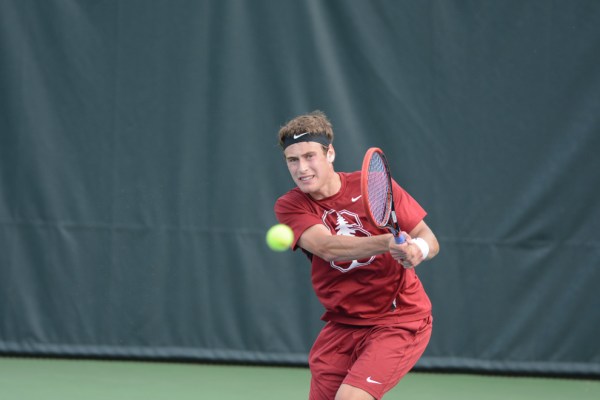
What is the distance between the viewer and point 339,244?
10.3 feet

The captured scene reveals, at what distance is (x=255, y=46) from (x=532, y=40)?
5.81ft

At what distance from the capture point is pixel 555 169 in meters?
5.36

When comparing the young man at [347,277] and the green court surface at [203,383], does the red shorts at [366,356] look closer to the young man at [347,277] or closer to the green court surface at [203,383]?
the young man at [347,277]

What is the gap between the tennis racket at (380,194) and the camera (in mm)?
2949

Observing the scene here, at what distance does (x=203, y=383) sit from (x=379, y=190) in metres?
2.30

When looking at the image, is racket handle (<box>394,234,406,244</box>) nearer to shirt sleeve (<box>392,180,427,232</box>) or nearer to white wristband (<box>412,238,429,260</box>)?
white wristband (<box>412,238,429,260</box>)

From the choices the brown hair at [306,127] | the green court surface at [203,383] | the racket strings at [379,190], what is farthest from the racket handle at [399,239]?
the green court surface at [203,383]

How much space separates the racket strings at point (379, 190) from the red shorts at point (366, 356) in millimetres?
534

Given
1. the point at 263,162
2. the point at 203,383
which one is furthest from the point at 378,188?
the point at 263,162

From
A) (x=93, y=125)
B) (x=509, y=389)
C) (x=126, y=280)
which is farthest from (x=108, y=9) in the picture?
(x=509, y=389)

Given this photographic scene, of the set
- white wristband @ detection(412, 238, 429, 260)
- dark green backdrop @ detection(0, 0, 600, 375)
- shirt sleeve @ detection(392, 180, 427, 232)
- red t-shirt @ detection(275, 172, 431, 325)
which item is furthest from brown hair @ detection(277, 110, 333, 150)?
dark green backdrop @ detection(0, 0, 600, 375)

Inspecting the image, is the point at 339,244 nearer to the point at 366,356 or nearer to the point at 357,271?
the point at 357,271

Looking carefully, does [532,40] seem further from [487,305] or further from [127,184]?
[127,184]

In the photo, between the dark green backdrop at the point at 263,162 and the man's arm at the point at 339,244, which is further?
the dark green backdrop at the point at 263,162
